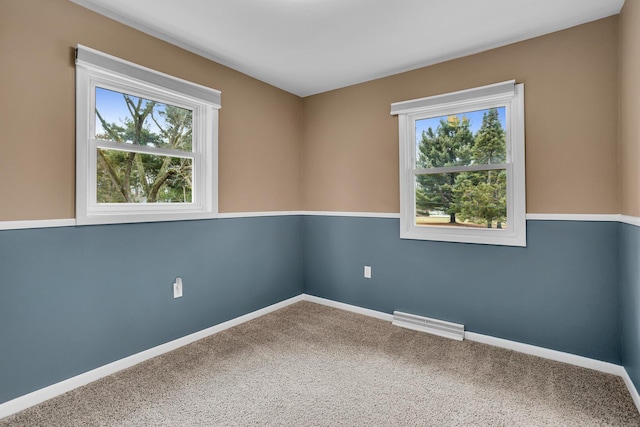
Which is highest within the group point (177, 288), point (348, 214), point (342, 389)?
point (348, 214)

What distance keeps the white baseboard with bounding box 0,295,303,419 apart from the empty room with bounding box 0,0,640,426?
0.01 m

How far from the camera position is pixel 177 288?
257 cm

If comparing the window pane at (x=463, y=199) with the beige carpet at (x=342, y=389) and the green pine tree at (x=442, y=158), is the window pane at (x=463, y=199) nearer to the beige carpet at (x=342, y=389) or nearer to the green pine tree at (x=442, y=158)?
the green pine tree at (x=442, y=158)

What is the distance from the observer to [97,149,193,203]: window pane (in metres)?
2.25

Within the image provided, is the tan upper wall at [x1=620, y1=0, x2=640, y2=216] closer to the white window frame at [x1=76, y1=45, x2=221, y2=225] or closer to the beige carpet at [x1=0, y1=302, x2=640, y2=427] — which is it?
the beige carpet at [x1=0, y1=302, x2=640, y2=427]

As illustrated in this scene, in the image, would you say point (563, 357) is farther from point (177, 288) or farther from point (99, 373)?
point (99, 373)

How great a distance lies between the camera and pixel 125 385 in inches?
79.7

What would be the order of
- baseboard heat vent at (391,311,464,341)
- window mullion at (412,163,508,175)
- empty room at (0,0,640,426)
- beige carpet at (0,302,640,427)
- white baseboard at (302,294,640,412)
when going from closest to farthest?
beige carpet at (0,302,640,427), empty room at (0,0,640,426), white baseboard at (302,294,640,412), window mullion at (412,163,508,175), baseboard heat vent at (391,311,464,341)

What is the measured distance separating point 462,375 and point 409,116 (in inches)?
88.9

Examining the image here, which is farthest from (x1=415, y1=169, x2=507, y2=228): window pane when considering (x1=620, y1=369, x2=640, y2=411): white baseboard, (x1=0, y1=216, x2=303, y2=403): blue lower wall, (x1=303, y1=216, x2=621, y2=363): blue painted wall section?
(x1=0, y1=216, x2=303, y2=403): blue lower wall

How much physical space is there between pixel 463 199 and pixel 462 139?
0.54 m

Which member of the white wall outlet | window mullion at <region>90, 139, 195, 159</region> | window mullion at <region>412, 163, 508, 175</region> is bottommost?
the white wall outlet

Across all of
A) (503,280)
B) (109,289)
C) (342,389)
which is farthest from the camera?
(503,280)

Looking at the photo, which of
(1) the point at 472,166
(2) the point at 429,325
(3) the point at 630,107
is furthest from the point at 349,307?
(3) the point at 630,107
